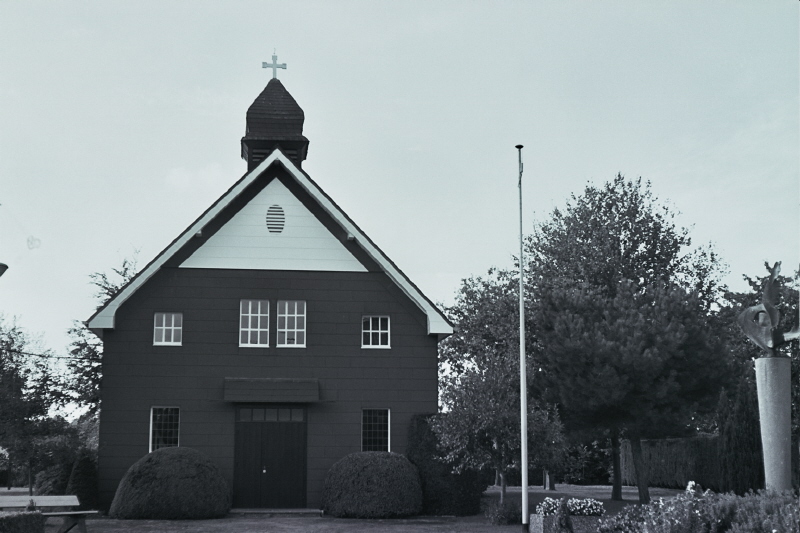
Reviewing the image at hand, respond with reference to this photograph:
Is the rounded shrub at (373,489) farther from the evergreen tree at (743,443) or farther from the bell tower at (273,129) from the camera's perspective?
the bell tower at (273,129)

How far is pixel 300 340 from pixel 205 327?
8.75 ft

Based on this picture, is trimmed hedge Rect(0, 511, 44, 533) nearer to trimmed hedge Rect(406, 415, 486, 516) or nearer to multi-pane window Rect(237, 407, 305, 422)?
multi-pane window Rect(237, 407, 305, 422)

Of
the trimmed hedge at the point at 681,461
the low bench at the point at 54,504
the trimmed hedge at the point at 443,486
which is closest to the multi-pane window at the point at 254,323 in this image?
the trimmed hedge at the point at 443,486

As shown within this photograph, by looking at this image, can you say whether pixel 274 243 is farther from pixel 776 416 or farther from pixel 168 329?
pixel 776 416

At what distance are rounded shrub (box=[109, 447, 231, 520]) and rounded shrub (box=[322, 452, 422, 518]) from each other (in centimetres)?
283

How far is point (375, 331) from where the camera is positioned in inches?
1116

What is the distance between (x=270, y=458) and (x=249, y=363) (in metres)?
2.67

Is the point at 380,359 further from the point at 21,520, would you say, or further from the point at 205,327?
the point at 21,520

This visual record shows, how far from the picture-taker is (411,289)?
91.6 feet

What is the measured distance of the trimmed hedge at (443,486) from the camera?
26016 mm

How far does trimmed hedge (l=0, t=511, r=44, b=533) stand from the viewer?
15615mm

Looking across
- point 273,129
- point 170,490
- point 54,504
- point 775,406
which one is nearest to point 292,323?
point 170,490

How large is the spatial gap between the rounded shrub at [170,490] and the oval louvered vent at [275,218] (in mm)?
6865

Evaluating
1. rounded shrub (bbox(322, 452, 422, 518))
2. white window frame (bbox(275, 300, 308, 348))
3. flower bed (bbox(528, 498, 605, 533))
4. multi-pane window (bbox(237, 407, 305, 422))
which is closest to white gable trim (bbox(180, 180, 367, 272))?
white window frame (bbox(275, 300, 308, 348))
